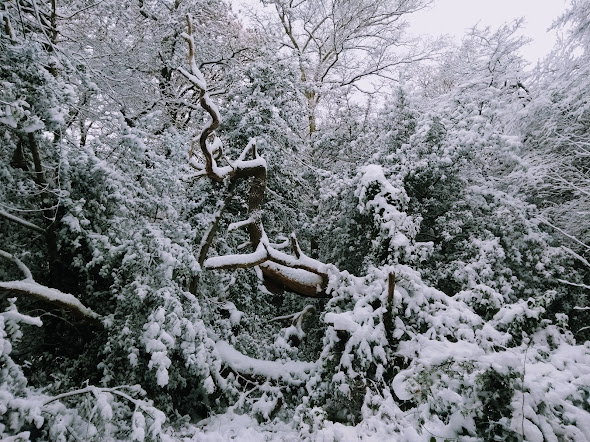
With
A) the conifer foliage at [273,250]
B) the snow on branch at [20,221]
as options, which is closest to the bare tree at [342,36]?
the conifer foliage at [273,250]

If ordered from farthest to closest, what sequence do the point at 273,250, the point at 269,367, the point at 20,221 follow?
the point at 269,367
the point at 273,250
the point at 20,221

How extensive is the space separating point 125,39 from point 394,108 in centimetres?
587

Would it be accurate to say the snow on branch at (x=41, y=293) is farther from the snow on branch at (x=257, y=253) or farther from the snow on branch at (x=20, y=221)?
the snow on branch at (x=257, y=253)

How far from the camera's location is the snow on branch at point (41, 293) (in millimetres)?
3929

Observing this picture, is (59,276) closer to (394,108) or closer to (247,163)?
(247,163)

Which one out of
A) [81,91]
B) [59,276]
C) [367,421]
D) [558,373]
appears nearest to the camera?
[558,373]

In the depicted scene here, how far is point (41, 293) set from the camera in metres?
4.11

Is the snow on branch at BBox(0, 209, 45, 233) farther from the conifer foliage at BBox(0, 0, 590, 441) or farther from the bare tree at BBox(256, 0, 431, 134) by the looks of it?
the bare tree at BBox(256, 0, 431, 134)

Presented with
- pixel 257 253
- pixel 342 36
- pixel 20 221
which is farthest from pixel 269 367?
pixel 342 36

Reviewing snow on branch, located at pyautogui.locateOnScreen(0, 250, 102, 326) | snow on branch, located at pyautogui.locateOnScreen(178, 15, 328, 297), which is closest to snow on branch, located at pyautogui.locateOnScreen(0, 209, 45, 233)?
snow on branch, located at pyautogui.locateOnScreen(0, 250, 102, 326)

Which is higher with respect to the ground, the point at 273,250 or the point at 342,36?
the point at 342,36

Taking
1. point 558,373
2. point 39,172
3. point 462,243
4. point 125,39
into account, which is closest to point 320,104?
point 125,39

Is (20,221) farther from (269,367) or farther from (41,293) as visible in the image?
(269,367)

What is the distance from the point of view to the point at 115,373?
4520mm
